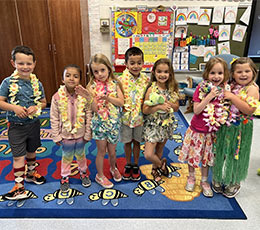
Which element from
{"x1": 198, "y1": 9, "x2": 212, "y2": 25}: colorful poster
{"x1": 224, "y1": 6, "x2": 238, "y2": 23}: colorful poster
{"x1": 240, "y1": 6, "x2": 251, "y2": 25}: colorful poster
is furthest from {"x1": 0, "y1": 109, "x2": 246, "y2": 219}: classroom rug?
{"x1": 240, "y1": 6, "x2": 251, "y2": 25}: colorful poster

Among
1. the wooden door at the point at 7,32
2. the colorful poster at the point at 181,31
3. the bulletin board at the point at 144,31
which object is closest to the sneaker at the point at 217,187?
the bulletin board at the point at 144,31

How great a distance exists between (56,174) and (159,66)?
1.56m

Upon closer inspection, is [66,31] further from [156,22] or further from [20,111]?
[20,111]

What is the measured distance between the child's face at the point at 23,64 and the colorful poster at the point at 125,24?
284cm

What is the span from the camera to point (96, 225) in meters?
1.57

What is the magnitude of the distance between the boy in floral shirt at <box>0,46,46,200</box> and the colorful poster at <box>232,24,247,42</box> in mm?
4085

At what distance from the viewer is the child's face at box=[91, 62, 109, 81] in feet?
5.68

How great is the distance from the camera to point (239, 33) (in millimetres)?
4195

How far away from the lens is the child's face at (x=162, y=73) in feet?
5.71

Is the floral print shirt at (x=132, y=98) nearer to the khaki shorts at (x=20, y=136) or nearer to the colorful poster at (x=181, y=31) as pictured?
the khaki shorts at (x=20, y=136)

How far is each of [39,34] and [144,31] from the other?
2.09 meters

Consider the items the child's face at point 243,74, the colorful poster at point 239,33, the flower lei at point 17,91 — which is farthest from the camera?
the colorful poster at point 239,33

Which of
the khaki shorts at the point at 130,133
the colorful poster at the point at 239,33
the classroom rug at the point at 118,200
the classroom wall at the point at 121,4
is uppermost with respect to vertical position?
the classroom wall at the point at 121,4

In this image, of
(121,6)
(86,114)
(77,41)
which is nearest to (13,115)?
(86,114)
